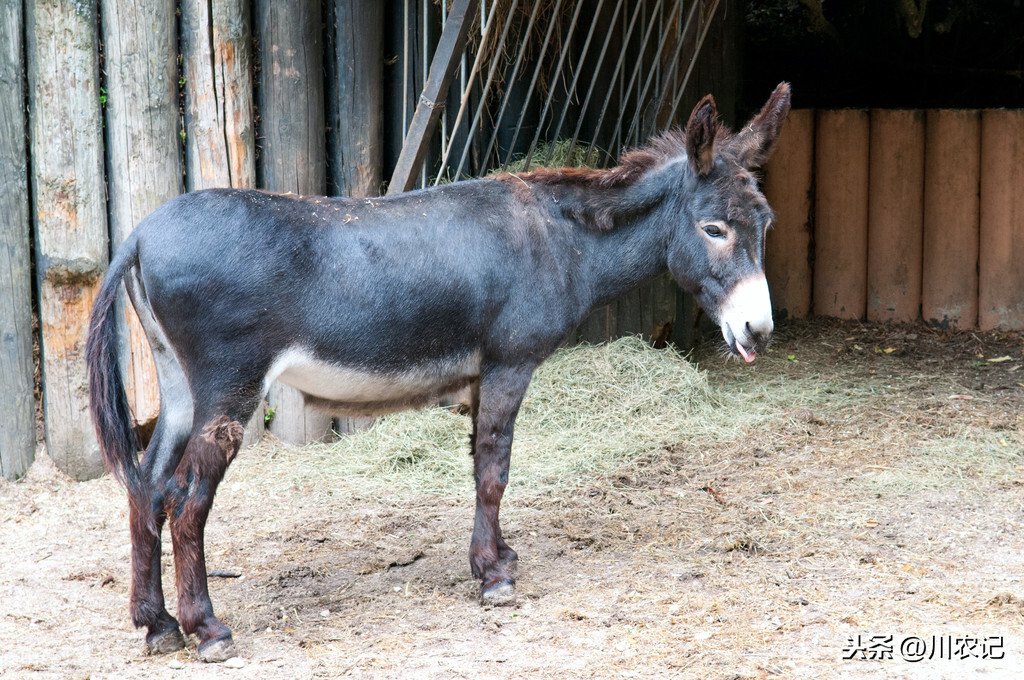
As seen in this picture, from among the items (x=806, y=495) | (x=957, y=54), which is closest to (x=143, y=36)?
(x=806, y=495)

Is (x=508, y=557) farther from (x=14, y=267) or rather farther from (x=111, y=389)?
(x=14, y=267)

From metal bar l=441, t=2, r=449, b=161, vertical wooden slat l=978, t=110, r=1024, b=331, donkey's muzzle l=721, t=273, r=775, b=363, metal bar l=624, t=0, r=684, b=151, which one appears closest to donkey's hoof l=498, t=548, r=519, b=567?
donkey's muzzle l=721, t=273, r=775, b=363

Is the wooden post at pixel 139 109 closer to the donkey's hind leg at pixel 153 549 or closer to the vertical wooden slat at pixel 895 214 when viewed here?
the donkey's hind leg at pixel 153 549

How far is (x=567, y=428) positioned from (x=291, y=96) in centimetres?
264

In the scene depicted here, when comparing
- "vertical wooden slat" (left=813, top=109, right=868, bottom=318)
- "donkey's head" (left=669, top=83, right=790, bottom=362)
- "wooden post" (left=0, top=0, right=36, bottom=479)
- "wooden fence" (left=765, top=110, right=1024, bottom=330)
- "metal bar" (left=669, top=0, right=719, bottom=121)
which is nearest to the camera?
"donkey's head" (left=669, top=83, right=790, bottom=362)

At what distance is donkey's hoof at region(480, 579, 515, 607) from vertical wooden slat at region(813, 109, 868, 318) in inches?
221

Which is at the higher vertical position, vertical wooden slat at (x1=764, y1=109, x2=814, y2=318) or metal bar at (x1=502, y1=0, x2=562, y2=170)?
metal bar at (x1=502, y1=0, x2=562, y2=170)

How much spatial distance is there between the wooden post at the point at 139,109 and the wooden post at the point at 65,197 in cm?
8

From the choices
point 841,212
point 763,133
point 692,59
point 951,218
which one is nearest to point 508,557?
point 763,133

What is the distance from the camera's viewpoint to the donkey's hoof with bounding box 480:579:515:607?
4.32 meters

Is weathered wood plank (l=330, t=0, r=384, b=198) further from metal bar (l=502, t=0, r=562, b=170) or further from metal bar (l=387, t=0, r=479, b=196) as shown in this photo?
metal bar (l=502, t=0, r=562, b=170)

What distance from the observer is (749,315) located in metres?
4.32

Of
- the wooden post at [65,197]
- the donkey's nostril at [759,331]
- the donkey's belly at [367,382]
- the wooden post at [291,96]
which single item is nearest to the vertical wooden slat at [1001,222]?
the donkey's nostril at [759,331]

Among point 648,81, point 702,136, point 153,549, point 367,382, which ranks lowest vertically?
point 153,549
